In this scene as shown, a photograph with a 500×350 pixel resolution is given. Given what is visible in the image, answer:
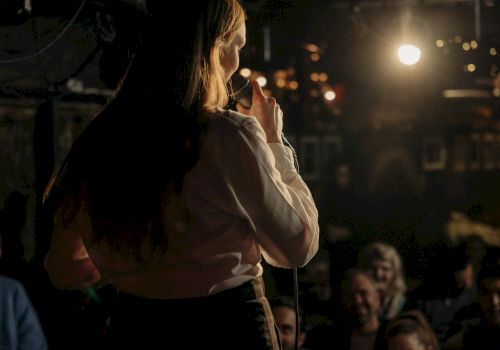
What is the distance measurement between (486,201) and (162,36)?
13.8m

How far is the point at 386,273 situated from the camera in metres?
5.89

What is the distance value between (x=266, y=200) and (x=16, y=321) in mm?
3510

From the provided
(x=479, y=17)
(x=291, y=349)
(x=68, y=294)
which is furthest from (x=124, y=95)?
(x=479, y=17)

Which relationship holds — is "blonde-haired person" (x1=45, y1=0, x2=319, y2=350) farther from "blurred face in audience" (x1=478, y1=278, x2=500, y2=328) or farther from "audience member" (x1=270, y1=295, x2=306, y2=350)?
"blurred face in audience" (x1=478, y1=278, x2=500, y2=328)

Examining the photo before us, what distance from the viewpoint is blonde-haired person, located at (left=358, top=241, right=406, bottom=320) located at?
18.5ft

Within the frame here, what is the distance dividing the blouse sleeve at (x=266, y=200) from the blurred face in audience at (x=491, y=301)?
3764 millimetres

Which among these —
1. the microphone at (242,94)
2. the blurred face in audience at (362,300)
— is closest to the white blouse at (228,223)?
the microphone at (242,94)

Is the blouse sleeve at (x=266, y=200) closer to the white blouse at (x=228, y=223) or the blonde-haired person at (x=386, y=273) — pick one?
the white blouse at (x=228, y=223)

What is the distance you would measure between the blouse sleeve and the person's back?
337 cm

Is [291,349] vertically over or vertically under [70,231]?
under

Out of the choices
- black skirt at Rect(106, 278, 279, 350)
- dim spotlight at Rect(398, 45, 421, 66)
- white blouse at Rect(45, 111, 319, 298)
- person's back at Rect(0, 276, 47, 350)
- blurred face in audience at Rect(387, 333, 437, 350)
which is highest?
dim spotlight at Rect(398, 45, 421, 66)

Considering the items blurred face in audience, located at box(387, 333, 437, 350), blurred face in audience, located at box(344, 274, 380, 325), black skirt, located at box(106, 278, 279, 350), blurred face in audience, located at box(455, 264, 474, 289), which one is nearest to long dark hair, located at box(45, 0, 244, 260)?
black skirt, located at box(106, 278, 279, 350)

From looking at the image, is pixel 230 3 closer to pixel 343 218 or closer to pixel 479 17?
pixel 479 17

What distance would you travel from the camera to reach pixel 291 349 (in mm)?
5137
